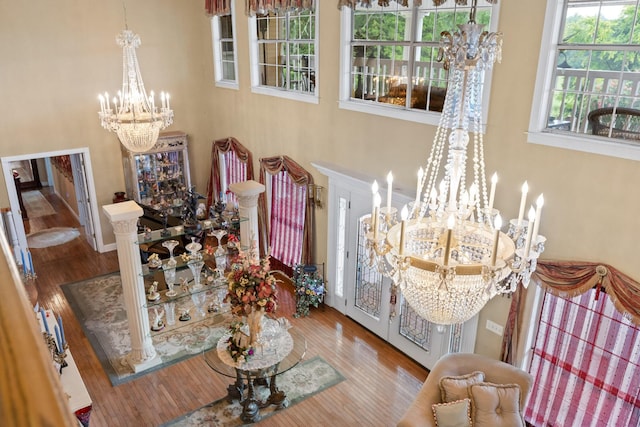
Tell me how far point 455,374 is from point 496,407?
55 cm

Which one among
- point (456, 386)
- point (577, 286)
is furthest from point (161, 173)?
point (577, 286)

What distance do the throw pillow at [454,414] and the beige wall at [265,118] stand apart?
3.66ft

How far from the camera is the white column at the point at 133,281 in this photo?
20.4ft

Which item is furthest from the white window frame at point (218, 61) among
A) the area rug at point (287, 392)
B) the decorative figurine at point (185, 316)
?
the area rug at point (287, 392)

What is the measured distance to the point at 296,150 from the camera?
8484 mm

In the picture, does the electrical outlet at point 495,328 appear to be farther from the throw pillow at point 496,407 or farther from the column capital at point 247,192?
the column capital at point 247,192

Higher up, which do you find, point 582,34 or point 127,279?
point 582,34

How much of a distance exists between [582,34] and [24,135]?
910 cm

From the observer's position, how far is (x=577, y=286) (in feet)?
16.0

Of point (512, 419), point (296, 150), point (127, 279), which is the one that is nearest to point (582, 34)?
point (512, 419)

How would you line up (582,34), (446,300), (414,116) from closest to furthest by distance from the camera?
1. (446,300)
2. (582,34)
3. (414,116)

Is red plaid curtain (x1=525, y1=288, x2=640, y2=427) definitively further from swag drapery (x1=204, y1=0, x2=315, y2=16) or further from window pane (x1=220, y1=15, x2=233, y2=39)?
window pane (x1=220, y1=15, x2=233, y2=39)

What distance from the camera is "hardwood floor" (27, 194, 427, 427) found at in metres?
6.08

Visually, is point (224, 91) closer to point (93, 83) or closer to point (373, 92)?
point (93, 83)
